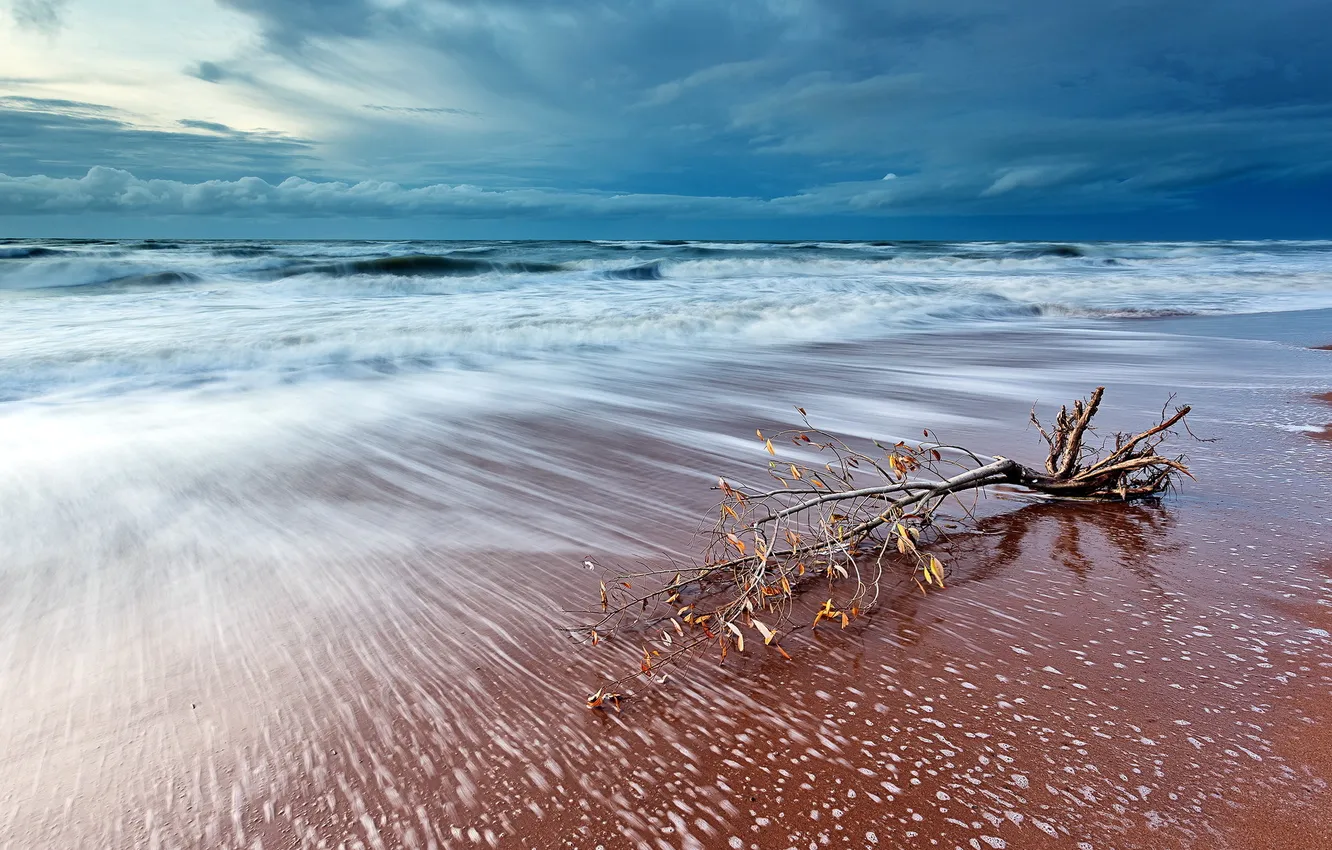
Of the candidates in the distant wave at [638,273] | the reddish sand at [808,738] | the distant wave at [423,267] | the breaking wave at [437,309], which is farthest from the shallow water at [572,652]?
the distant wave at [638,273]

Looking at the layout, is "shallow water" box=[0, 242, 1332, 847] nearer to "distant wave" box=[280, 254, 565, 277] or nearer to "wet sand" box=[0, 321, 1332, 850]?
"wet sand" box=[0, 321, 1332, 850]

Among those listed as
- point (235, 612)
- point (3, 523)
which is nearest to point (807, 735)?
point (235, 612)

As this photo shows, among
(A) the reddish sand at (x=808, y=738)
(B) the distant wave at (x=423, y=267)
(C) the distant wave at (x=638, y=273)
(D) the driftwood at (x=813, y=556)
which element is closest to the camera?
(A) the reddish sand at (x=808, y=738)

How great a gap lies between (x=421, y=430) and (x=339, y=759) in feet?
11.1

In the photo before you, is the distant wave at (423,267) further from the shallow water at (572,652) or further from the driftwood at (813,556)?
the driftwood at (813,556)

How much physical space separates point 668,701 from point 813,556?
0.86 metres

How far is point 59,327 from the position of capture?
9.94 metres

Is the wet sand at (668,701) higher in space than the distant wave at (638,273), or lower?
lower

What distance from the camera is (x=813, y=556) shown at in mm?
2420

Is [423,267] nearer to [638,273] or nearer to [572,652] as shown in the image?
[638,273]

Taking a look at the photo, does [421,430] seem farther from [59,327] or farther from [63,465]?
[59,327]

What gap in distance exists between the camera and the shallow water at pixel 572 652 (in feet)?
4.66

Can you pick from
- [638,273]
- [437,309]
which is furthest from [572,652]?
[638,273]

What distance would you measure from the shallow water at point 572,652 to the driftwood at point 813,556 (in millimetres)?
105
